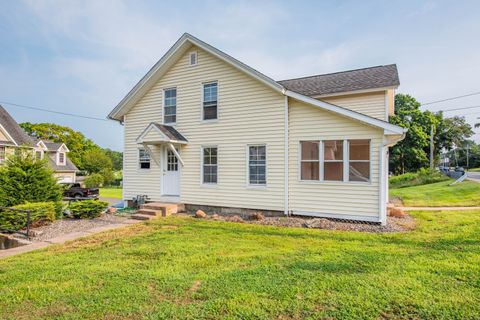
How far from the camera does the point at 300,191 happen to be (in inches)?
367

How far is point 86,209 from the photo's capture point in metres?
9.84

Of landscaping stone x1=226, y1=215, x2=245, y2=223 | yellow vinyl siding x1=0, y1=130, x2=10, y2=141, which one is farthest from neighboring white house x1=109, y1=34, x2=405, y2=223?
yellow vinyl siding x1=0, y1=130, x2=10, y2=141

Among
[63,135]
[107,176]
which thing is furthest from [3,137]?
[63,135]

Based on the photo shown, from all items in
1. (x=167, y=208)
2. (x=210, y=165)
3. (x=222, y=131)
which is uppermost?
(x=222, y=131)

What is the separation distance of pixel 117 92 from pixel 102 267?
37.2 metres

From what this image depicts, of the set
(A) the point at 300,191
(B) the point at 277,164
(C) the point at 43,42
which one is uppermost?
(C) the point at 43,42

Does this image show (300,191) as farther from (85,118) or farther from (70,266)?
(85,118)

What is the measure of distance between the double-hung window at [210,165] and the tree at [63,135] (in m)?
48.4

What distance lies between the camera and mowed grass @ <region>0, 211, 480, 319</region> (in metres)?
3.27

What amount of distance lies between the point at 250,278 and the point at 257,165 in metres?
6.11

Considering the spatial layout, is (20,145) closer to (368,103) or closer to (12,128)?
(12,128)

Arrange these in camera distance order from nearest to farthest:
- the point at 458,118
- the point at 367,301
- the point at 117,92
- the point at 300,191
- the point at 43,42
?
1. the point at 367,301
2. the point at 300,191
3. the point at 43,42
4. the point at 117,92
5. the point at 458,118

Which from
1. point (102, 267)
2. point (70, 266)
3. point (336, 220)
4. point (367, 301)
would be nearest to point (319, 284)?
point (367, 301)

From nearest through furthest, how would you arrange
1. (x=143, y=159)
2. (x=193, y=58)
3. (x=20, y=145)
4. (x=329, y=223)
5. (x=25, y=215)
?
(x=25, y=215)
(x=329, y=223)
(x=193, y=58)
(x=143, y=159)
(x=20, y=145)
